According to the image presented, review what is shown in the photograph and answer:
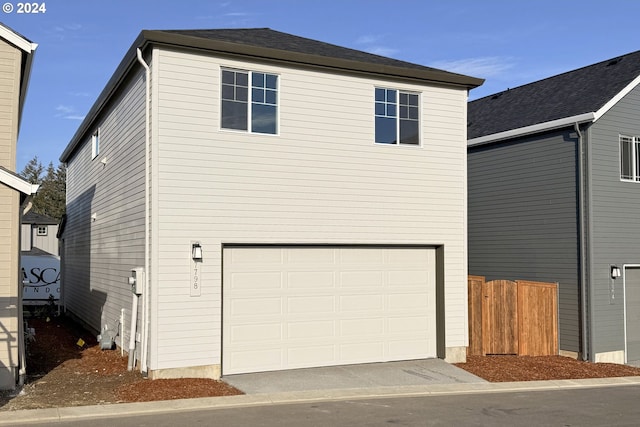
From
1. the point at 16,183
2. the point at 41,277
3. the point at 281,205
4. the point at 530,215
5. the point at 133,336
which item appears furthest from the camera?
the point at 41,277

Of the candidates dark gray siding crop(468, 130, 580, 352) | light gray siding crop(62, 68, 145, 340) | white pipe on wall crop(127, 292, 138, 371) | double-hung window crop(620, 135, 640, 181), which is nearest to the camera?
white pipe on wall crop(127, 292, 138, 371)

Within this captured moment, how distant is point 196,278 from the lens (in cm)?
1177

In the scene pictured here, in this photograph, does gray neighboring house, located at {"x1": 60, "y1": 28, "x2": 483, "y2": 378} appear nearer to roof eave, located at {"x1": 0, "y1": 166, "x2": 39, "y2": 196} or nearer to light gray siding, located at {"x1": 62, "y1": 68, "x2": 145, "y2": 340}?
light gray siding, located at {"x1": 62, "y1": 68, "x2": 145, "y2": 340}

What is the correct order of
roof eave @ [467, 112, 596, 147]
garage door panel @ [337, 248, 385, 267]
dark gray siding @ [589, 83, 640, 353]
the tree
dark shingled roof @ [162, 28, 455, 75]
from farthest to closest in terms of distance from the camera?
the tree
dark gray siding @ [589, 83, 640, 353]
roof eave @ [467, 112, 596, 147]
garage door panel @ [337, 248, 385, 267]
dark shingled roof @ [162, 28, 455, 75]

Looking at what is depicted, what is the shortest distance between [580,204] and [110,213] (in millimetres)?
11495

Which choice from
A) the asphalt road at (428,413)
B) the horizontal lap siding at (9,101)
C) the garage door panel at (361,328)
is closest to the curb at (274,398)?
the asphalt road at (428,413)

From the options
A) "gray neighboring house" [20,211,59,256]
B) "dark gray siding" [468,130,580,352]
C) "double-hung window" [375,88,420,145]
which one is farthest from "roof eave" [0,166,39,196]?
"gray neighboring house" [20,211,59,256]

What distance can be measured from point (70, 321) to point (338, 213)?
1268cm

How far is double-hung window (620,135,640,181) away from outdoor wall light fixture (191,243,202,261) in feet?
36.6

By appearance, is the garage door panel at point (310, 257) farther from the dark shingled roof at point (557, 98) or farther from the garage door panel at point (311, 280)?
the dark shingled roof at point (557, 98)

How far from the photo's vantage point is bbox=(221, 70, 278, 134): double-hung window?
486 inches

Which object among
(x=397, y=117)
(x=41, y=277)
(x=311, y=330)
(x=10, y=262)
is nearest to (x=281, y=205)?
(x=311, y=330)

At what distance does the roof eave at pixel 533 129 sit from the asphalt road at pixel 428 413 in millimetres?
7215

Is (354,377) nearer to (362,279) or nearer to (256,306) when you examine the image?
(362,279)
